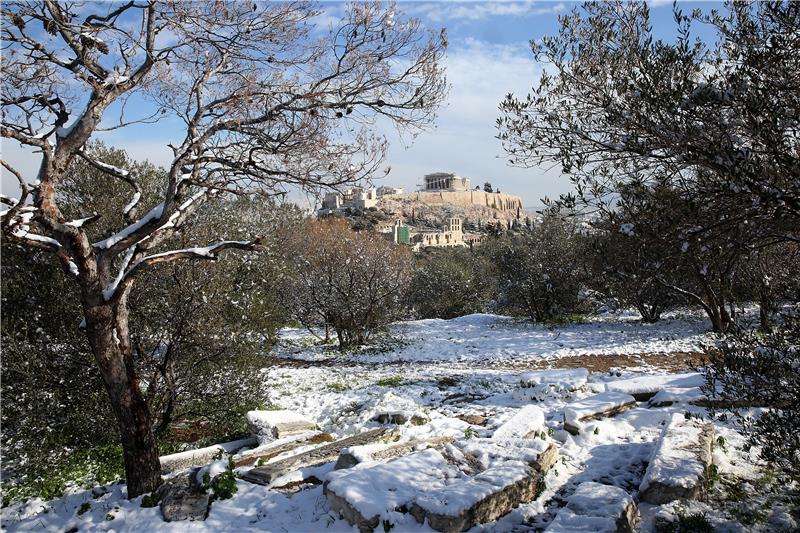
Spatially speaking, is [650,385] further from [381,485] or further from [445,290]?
[445,290]

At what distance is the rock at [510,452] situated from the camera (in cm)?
550

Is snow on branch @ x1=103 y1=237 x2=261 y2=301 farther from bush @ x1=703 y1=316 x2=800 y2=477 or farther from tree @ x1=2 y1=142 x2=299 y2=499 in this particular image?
bush @ x1=703 y1=316 x2=800 y2=477

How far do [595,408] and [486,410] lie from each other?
5.64 feet

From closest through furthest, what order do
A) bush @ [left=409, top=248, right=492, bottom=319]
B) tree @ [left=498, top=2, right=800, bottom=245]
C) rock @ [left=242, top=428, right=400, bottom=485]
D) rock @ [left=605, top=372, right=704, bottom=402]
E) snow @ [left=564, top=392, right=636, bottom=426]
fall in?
tree @ [left=498, top=2, right=800, bottom=245] → rock @ [left=242, top=428, right=400, bottom=485] → snow @ [left=564, top=392, right=636, bottom=426] → rock @ [left=605, top=372, right=704, bottom=402] → bush @ [left=409, top=248, right=492, bottom=319]

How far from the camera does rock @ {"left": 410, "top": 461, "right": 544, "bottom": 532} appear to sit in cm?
428

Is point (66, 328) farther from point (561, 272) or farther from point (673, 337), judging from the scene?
point (561, 272)

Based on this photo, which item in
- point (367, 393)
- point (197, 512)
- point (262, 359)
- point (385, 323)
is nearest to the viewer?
point (197, 512)

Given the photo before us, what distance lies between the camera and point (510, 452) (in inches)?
222

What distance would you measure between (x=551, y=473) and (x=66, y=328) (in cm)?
662

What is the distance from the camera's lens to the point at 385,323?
58.3 feet

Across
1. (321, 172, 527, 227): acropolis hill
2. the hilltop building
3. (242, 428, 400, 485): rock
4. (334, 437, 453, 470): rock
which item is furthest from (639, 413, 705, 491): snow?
(321, 172, 527, 227): acropolis hill

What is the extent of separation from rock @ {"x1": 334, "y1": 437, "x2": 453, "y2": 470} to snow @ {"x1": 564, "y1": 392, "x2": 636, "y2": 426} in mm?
1770

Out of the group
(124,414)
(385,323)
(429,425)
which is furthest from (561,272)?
(124,414)

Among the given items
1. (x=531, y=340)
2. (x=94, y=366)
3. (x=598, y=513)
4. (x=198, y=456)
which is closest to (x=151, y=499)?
(x=198, y=456)
